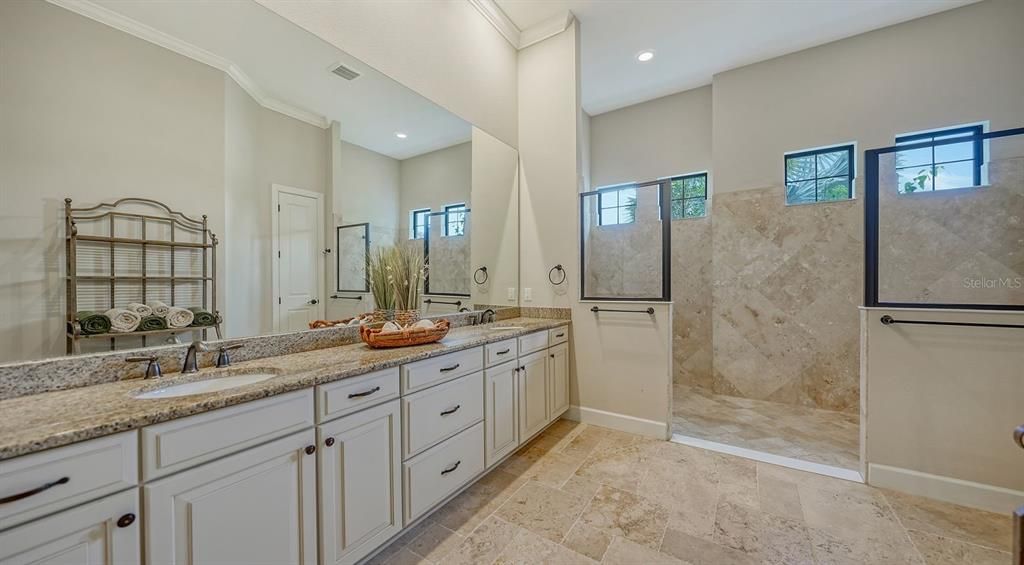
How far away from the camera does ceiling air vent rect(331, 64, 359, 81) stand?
202 centimetres

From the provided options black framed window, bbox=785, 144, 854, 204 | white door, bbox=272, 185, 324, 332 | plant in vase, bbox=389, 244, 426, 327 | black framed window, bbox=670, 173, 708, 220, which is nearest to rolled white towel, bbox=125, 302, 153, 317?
white door, bbox=272, 185, 324, 332

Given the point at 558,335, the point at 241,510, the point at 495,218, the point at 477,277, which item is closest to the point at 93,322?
the point at 241,510

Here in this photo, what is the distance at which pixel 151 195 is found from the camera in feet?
4.39

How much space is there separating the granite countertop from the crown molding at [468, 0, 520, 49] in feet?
9.40

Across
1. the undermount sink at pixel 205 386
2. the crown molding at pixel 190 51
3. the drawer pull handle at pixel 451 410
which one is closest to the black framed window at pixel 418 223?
the crown molding at pixel 190 51

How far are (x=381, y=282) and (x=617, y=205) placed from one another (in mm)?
2003

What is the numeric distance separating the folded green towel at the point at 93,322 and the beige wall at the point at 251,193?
0.34 metres

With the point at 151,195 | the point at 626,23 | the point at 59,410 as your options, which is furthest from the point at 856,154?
the point at 59,410

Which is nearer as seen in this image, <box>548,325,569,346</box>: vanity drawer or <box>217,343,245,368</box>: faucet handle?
<box>217,343,245,368</box>: faucet handle

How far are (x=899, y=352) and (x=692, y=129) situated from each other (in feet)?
9.99

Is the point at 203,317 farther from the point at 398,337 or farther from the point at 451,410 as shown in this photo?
the point at 451,410

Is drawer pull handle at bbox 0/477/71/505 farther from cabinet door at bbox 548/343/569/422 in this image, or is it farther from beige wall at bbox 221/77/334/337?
cabinet door at bbox 548/343/569/422

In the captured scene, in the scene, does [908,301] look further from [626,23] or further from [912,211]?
[626,23]

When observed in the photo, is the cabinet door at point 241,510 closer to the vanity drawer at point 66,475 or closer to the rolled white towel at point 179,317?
the vanity drawer at point 66,475
